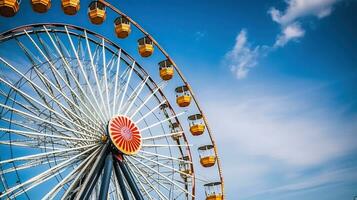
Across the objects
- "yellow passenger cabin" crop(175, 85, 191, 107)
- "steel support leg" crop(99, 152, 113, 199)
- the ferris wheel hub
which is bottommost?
"steel support leg" crop(99, 152, 113, 199)

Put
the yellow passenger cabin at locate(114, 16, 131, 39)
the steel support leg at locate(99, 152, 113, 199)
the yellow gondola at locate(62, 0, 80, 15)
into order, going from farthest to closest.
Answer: the yellow passenger cabin at locate(114, 16, 131, 39), the yellow gondola at locate(62, 0, 80, 15), the steel support leg at locate(99, 152, 113, 199)

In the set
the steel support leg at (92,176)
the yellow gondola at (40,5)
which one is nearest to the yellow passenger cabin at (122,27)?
the yellow gondola at (40,5)

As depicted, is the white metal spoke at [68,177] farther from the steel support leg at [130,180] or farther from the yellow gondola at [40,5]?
the yellow gondola at [40,5]

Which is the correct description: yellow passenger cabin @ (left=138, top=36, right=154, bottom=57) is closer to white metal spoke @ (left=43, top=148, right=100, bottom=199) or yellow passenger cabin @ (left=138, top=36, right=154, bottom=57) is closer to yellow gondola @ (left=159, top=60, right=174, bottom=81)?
yellow gondola @ (left=159, top=60, right=174, bottom=81)

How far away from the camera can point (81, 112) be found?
45.5ft

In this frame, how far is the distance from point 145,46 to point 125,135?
274 inches

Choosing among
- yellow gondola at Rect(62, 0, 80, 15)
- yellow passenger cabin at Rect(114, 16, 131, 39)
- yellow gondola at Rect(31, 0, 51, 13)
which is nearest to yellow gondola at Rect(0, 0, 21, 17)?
yellow gondola at Rect(31, 0, 51, 13)

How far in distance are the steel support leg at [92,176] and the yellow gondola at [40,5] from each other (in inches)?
270

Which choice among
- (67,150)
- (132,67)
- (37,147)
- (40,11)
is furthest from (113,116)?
(40,11)

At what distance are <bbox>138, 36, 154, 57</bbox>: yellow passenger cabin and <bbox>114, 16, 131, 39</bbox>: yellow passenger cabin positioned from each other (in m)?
1.10

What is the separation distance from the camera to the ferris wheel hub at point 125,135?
1349 centimetres

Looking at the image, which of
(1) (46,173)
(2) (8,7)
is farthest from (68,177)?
(2) (8,7)

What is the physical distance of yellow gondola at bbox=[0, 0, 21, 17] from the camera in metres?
13.6

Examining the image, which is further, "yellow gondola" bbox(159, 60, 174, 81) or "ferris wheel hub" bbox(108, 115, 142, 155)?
"yellow gondola" bbox(159, 60, 174, 81)
